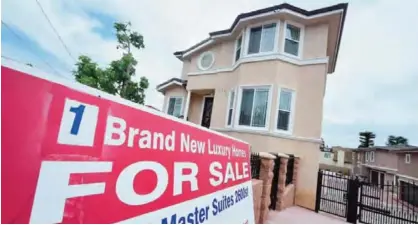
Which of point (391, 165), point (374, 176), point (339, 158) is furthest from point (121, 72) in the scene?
point (339, 158)

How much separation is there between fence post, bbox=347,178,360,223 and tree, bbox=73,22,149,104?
1139 cm

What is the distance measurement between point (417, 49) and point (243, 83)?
25.5ft

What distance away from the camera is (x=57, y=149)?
115 centimetres

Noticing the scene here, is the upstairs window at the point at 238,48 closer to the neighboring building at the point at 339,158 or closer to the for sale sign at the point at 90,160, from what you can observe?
the for sale sign at the point at 90,160

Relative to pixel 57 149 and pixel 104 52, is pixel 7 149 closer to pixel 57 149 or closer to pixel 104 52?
pixel 57 149

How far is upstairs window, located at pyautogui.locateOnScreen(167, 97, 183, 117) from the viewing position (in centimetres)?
1461

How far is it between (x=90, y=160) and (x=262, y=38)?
1044 cm

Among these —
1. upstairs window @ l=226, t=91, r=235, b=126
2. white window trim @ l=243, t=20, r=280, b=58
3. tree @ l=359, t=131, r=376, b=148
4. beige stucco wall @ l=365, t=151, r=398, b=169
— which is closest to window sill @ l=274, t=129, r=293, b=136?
upstairs window @ l=226, t=91, r=235, b=126

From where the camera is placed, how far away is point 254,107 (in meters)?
10.1

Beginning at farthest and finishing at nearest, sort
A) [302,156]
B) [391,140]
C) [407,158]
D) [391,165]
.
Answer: [391,140], [391,165], [407,158], [302,156]

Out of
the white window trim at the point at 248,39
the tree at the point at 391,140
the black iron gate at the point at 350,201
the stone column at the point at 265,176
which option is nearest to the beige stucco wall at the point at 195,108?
the white window trim at the point at 248,39

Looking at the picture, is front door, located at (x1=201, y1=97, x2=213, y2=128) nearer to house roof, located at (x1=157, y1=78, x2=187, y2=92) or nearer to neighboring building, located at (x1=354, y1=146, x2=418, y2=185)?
house roof, located at (x1=157, y1=78, x2=187, y2=92)

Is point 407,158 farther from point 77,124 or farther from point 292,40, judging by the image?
point 77,124

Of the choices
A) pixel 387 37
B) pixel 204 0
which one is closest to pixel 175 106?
pixel 204 0
